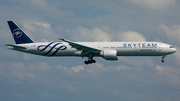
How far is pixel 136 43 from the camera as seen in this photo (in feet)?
162

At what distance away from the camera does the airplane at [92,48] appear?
158 feet

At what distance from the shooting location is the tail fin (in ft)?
176

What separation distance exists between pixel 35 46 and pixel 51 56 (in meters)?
4.09

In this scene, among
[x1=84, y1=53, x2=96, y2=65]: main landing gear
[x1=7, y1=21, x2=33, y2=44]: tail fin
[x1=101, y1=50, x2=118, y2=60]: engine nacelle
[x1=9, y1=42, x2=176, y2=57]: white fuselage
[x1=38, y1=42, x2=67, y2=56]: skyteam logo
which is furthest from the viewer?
[x1=7, y1=21, x2=33, y2=44]: tail fin

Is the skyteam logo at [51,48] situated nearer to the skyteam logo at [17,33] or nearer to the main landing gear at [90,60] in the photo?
the main landing gear at [90,60]

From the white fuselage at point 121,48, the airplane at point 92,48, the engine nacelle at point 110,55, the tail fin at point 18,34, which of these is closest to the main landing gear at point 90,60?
the airplane at point 92,48

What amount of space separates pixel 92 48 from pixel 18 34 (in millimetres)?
17969

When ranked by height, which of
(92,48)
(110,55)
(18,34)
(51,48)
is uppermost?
(18,34)

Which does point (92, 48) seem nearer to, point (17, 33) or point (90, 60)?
point (90, 60)

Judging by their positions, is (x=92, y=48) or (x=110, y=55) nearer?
(x=110, y=55)

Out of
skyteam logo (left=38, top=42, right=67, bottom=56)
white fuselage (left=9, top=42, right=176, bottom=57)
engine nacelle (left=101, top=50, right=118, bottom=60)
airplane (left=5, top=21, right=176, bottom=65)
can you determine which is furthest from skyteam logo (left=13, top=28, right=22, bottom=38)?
engine nacelle (left=101, top=50, right=118, bottom=60)

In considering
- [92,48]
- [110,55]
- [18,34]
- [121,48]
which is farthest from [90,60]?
[18,34]

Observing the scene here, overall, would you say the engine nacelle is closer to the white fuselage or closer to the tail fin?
the white fuselage

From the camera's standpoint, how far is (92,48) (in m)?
47.6
